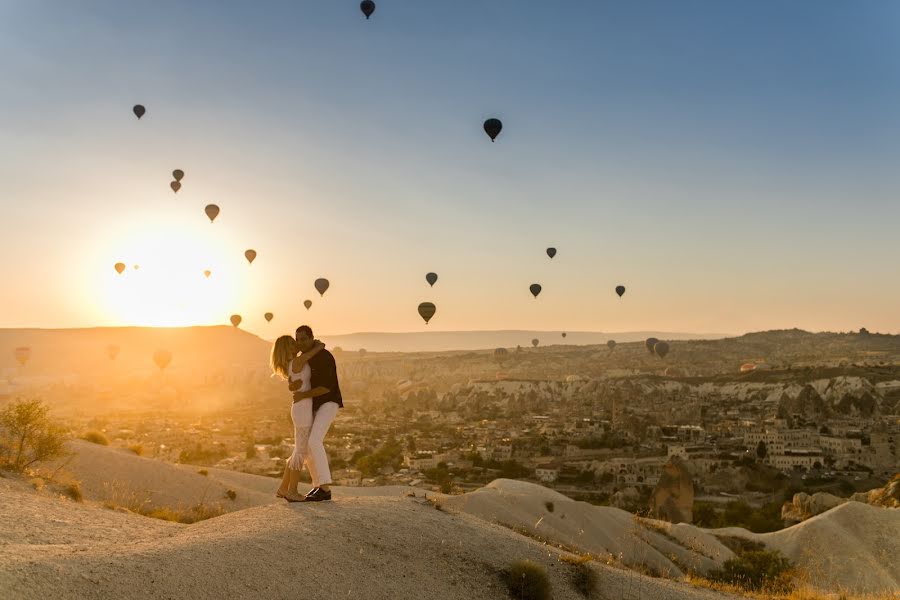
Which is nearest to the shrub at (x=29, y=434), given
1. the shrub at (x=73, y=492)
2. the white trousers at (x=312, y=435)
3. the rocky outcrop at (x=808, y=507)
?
the shrub at (x=73, y=492)

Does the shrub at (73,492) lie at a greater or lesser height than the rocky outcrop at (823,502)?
greater

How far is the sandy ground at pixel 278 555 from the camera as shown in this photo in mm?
5625

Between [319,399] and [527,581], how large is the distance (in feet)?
11.1

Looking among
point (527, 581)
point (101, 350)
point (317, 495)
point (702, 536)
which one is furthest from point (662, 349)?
point (101, 350)

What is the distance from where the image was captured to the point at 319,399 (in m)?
8.91

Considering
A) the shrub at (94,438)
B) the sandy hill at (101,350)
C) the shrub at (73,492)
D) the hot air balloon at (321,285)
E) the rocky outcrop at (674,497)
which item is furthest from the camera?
the sandy hill at (101,350)

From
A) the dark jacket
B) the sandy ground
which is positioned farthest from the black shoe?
the dark jacket

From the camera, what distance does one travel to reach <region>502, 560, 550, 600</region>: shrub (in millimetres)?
7074

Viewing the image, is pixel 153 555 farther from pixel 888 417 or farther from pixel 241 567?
pixel 888 417

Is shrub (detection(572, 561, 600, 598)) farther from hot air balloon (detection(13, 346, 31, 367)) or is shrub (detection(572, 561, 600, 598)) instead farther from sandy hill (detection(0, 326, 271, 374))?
sandy hill (detection(0, 326, 271, 374))

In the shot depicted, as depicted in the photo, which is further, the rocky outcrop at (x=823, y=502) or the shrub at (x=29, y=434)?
the rocky outcrop at (x=823, y=502)

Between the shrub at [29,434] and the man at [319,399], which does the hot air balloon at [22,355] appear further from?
the man at [319,399]

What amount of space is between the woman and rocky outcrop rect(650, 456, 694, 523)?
97.3 ft

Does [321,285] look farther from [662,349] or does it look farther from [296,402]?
[662,349]
